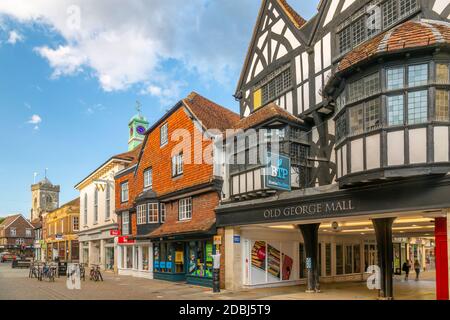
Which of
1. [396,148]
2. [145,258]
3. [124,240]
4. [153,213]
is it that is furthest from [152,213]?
[396,148]

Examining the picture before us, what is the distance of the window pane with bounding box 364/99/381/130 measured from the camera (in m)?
11.5

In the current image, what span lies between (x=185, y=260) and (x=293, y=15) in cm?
1303

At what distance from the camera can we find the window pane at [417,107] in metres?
10.7

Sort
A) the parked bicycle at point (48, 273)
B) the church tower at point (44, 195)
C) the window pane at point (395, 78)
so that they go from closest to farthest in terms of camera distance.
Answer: the window pane at point (395, 78), the parked bicycle at point (48, 273), the church tower at point (44, 195)

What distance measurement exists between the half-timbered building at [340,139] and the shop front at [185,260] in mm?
1955

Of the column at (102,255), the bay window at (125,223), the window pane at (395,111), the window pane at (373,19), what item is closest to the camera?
the window pane at (395,111)

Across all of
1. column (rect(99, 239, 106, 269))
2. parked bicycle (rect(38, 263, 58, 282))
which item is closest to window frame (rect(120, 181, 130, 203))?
parked bicycle (rect(38, 263, 58, 282))

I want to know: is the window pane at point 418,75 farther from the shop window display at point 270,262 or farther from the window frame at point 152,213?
the window frame at point 152,213

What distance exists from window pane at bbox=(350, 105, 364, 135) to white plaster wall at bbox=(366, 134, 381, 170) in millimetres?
504

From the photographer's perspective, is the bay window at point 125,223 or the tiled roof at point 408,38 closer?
the tiled roof at point 408,38

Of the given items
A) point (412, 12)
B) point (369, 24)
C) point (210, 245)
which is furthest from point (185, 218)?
point (412, 12)

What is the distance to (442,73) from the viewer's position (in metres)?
10.8

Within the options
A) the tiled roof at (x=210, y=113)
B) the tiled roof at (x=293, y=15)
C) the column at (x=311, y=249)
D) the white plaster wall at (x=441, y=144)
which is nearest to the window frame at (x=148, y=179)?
the tiled roof at (x=210, y=113)

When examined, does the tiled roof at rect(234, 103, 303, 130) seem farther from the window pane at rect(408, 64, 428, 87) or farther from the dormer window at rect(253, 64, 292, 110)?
the window pane at rect(408, 64, 428, 87)
